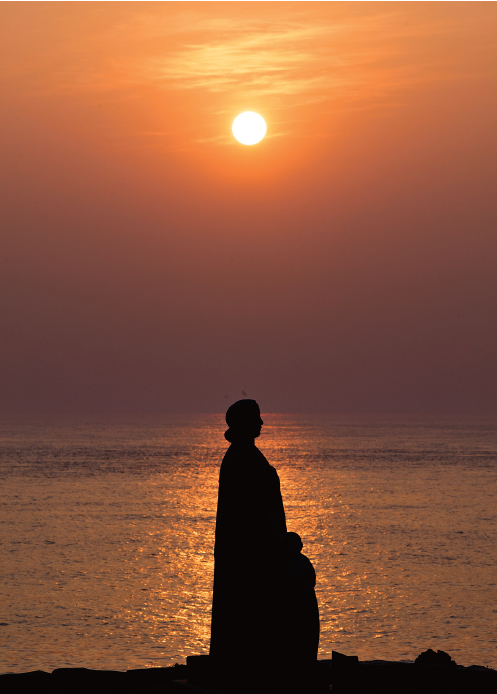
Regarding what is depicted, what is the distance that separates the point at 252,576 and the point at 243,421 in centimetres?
149

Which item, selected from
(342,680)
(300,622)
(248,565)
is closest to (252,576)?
(248,565)

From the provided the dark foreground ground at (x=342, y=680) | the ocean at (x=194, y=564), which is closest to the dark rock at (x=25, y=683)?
the dark foreground ground at (x=342, y=680)

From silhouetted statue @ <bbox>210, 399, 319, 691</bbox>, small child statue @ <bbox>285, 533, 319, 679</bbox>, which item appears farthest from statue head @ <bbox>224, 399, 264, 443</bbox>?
small child statue @ <bbox>285, 533, 319, 679</bbox>

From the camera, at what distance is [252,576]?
26.8 feet

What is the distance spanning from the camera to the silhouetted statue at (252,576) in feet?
26.1

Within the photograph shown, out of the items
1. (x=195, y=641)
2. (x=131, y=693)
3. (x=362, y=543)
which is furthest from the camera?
(x=362, y=543)

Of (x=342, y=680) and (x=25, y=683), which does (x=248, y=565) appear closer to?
(x=342, y=680)

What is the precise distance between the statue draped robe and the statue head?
11 centimetres

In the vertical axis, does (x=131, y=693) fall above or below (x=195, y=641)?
above

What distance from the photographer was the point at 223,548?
8406 mm

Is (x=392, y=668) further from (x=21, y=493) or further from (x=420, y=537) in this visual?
(x=21, y=493)

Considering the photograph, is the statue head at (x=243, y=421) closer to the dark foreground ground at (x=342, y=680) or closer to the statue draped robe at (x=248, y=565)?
the statue draped robe at (x=248, y=565)

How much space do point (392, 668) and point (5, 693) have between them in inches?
201

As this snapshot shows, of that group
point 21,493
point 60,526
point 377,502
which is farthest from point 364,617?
point 21,493
